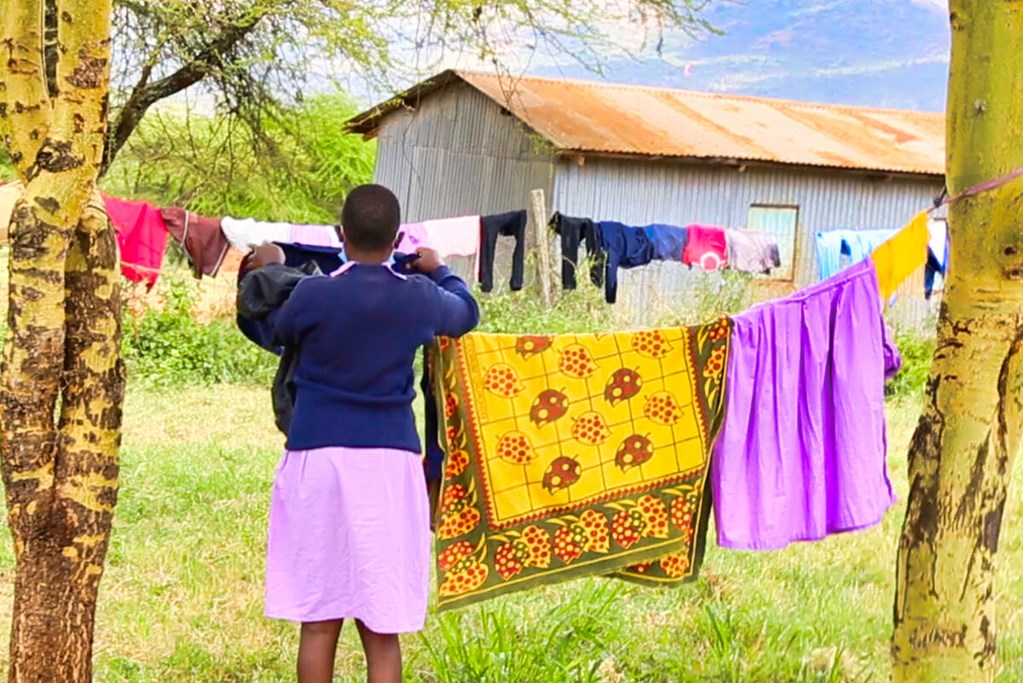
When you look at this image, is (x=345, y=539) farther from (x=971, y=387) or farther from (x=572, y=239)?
(x=572, y=239)

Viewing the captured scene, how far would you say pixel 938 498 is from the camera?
3146 mm

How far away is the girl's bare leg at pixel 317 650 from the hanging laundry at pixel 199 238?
3706 mm

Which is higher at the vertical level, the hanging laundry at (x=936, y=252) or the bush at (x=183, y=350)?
the hanging laundry at (x=936, y=252)

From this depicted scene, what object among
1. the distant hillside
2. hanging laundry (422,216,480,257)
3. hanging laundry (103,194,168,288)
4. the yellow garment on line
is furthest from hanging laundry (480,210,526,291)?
the distant hillside

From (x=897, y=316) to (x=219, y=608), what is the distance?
1062 centimetres

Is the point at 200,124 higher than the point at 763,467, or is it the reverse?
the point at 200,124

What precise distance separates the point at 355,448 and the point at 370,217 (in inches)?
22.3

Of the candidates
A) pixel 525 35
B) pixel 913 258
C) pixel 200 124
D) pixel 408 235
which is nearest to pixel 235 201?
pixel 200 124

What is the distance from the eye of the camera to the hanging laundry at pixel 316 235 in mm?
5902

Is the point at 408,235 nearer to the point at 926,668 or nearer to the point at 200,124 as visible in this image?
the point at 926,668

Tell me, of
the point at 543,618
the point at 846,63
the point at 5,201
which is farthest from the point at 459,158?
the point at 846,63

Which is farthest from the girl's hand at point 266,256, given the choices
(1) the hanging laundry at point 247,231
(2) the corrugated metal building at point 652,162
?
(2) the corrugated metal building at point 652,162

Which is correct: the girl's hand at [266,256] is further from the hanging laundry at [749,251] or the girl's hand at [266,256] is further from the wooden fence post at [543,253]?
the wooden fence post at [543,253]

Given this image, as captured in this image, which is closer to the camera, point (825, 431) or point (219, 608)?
point (825, 431)
